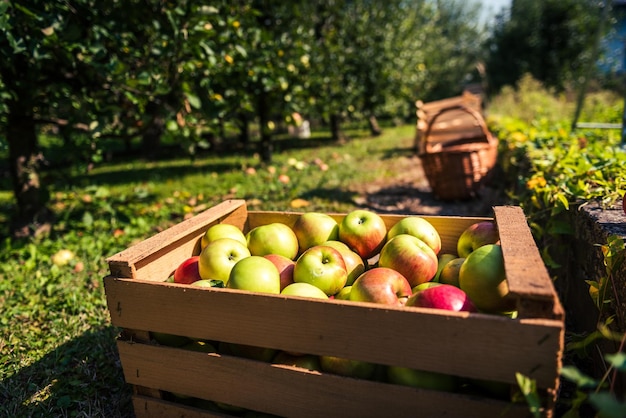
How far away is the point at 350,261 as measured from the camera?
5.99 ft

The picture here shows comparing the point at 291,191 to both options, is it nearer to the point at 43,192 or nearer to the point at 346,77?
the point at 43,192

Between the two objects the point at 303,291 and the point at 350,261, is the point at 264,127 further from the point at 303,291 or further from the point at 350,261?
the point at 303,291

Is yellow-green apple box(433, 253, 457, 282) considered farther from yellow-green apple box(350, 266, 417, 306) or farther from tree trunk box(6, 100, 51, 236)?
tree trunk box(6, 100, 51, 236)

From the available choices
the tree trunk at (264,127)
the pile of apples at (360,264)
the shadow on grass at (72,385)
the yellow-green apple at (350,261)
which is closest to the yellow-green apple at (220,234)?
the pile of apples at (360,264)

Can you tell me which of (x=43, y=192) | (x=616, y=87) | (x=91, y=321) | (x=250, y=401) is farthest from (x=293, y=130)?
(x=250, y=401)

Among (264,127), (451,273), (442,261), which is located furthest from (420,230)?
(264,127)

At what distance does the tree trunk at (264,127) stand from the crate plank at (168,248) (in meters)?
5.34

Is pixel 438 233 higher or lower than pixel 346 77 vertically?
lower

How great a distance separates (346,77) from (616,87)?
8.51m

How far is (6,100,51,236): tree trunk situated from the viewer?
4.12 m

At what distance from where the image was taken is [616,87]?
13.1 m

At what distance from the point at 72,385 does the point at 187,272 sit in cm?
86

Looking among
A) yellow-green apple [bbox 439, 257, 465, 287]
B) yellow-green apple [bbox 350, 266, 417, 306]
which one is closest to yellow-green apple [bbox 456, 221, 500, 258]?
yellow-green apple [bbox 439, 257, 465, 287]

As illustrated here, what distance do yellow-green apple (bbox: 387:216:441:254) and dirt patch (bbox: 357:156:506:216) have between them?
256 centimetres
